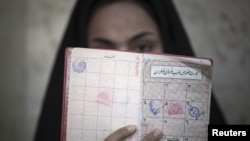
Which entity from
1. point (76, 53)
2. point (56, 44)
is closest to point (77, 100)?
point (76, 53)

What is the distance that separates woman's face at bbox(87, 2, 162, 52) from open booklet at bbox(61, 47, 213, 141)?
0.22m

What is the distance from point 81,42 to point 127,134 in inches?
12.5

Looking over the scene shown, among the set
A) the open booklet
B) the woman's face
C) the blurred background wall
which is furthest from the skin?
the blurred background wall

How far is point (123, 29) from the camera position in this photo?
0.65 m

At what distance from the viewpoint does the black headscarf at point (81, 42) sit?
683 millimetres

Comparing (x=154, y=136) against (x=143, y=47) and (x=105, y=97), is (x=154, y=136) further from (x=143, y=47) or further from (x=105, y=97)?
(x=143, y=47)

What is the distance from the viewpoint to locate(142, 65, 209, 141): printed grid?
1.44 feet

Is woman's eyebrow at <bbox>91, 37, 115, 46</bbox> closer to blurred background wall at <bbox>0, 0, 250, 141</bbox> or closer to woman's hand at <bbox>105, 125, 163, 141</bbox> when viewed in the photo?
woman's hand at <bbox>105, 125, 163, 141</bbox>

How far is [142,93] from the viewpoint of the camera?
44 centimetres

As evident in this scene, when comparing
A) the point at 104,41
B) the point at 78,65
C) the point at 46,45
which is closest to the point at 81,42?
the point at 104,41

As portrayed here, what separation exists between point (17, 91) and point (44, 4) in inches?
13.2

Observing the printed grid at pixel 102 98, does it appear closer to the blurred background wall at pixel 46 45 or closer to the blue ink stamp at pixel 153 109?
the blue ink stamp at pixel 153 109

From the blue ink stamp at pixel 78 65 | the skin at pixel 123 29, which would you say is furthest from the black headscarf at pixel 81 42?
the blue ink stamp at pixel 78 65

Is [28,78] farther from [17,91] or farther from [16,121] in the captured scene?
[16,121]
